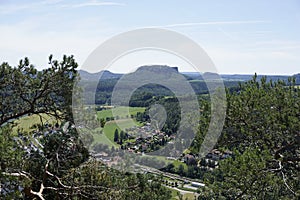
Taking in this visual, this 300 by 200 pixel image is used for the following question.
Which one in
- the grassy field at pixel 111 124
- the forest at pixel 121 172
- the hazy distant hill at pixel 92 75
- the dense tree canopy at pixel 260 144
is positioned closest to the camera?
the dense tree canopy at pixel 260 144

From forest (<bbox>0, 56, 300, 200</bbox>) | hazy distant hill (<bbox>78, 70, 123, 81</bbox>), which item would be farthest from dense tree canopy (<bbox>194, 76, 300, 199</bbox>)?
hazy distant hill (<bbox>78, 70, 123, 81</bbox>)

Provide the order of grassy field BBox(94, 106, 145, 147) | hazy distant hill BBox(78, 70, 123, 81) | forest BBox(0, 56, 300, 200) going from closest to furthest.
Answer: forest BBox(0, 56, 300, 200)
hazy distant hill BBox(78, 70, 123, 81)
grassy field BBox(94, 106, 145, 147)

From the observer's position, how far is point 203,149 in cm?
562

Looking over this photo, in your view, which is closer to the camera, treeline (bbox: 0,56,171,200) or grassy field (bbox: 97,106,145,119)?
treeline (bbox: 0,56,171,200)

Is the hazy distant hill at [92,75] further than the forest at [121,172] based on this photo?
Yes

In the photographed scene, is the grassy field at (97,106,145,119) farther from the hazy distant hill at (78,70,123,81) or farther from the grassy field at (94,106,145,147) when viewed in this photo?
the hazy distant hill at (78,70,123,81)

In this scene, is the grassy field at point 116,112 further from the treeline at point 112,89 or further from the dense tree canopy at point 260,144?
the dense tree canopy at point 260,144

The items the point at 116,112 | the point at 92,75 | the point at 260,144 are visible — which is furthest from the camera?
the point at 116,112

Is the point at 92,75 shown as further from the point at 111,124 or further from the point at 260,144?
the point at 260,144

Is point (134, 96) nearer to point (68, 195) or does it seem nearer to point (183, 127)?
point (183, 127)

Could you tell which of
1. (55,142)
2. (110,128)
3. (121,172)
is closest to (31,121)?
(55,142)

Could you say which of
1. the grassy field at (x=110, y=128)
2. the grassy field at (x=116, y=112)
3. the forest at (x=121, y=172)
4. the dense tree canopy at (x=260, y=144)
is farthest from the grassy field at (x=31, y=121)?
the dense tree canopy at (x=260, y=144)

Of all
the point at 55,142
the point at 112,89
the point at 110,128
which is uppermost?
the point at 112,89

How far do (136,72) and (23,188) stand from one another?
286 centimetres
